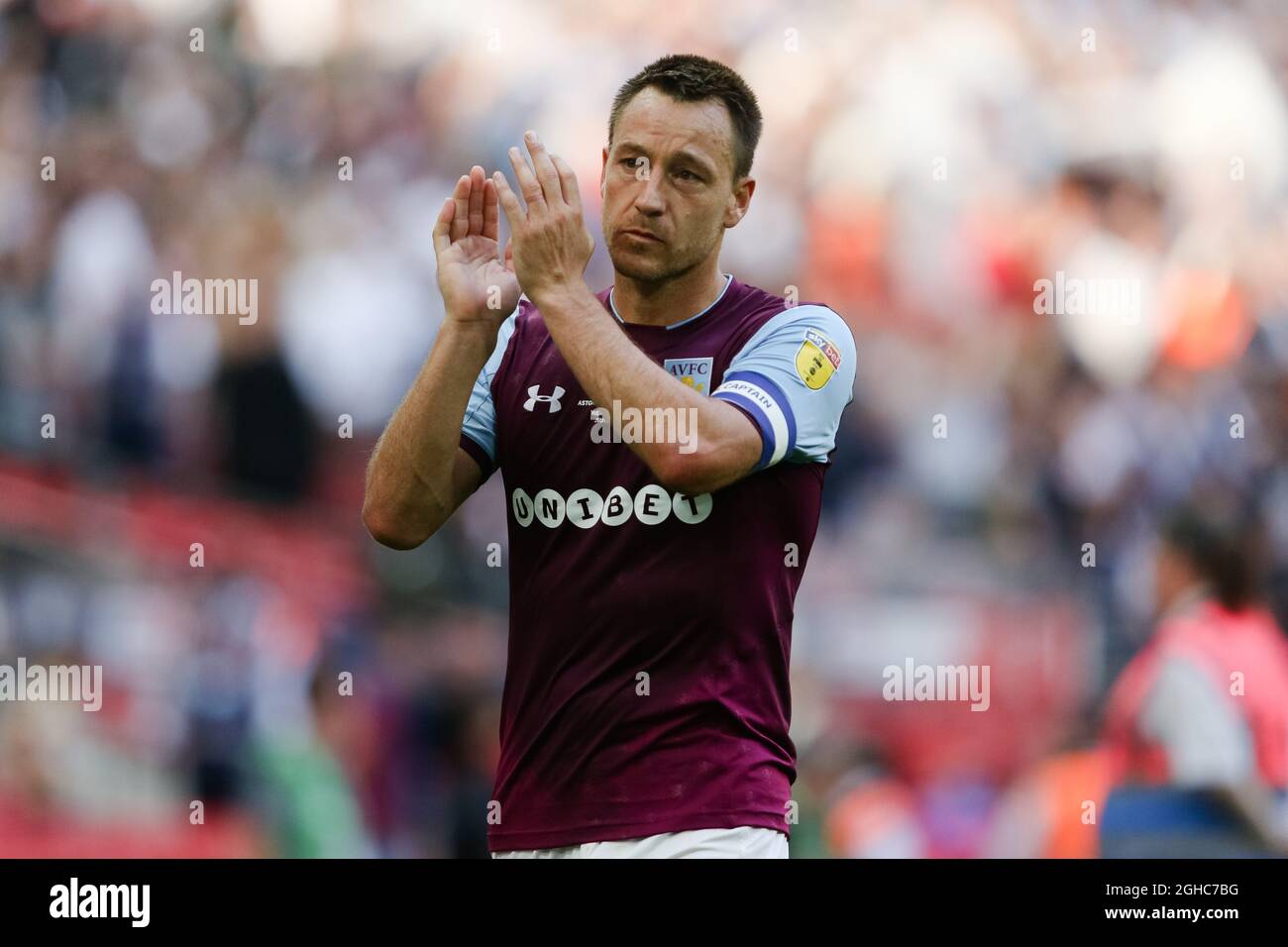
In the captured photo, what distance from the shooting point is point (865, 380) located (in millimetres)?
9922

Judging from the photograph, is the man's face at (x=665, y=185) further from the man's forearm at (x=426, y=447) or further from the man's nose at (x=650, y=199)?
the man's forearm at (x=426, y=447)

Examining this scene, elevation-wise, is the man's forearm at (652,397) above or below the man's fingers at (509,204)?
below

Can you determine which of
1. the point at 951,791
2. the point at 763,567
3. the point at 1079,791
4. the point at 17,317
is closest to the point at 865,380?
the point at 951,791

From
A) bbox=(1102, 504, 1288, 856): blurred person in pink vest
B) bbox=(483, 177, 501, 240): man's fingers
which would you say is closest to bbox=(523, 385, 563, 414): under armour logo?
bbox=(483, 177, 501, 240): man's fingers

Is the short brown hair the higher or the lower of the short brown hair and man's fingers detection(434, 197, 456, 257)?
the higher

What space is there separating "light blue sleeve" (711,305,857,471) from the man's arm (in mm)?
522

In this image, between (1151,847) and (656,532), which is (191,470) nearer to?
(1151,847)

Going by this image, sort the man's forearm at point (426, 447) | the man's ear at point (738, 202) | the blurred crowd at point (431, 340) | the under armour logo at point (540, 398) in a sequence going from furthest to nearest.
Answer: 1. the blurred crowd at point (431, 340)
2. the man's ear at point (738, 202)
3. the under armour logo at point (540, 398)
4. the man's forearm at point (426, 447)

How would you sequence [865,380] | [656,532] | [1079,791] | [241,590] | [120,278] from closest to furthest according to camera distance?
[656,532] < [1079,791] < [241,590] < [120,278] < [865,380]

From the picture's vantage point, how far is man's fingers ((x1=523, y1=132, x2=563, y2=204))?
139 inches

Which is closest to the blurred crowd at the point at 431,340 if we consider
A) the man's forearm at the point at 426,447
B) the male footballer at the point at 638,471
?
the man's forearm at the point at 426,447

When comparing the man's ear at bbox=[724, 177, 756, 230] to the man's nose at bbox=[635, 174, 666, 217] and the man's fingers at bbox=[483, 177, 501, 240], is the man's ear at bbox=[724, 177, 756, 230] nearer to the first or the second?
the man's nose at bbox=[635, 174, 666, 217]

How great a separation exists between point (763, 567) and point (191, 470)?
5.84 meters

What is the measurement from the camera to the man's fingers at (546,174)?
353cm
